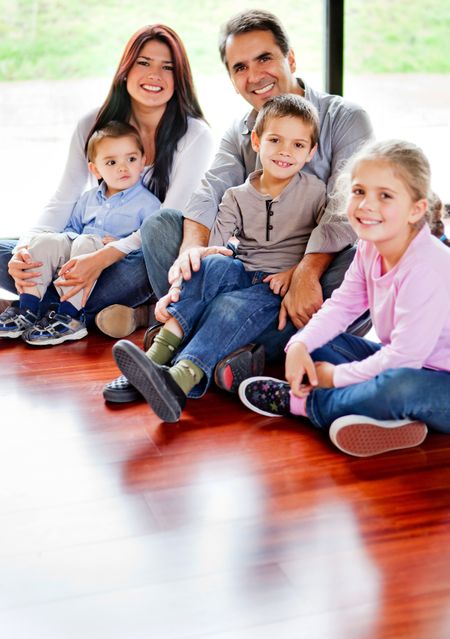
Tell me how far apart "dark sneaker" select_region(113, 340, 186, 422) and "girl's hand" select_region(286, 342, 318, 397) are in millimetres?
275

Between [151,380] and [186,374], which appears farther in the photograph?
[186,374]

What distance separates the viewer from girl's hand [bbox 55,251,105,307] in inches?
108

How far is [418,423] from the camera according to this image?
1978mm

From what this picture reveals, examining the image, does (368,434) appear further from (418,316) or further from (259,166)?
(259,166)

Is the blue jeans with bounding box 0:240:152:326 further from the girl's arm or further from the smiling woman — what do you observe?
the girl's arm

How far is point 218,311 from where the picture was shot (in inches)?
91.0

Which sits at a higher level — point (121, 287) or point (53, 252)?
point (53, 252)

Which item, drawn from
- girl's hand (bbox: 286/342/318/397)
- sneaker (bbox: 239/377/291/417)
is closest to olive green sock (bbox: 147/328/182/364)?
sneaker (bbox: 239/377/291/417)

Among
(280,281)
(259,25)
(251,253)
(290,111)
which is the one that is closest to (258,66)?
(259,25)

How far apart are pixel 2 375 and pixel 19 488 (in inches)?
28.6

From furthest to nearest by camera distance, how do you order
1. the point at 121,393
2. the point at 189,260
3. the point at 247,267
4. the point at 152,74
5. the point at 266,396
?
the point at 152,74, the point at 247,267, the point at 189,260, the point at 121,393, the point at 266,396

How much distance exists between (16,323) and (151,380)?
2.97 feet

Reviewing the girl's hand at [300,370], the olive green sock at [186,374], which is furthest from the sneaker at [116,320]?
the girl's hand at [300,370]

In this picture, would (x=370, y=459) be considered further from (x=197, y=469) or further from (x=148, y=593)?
(x=148, y=593)
